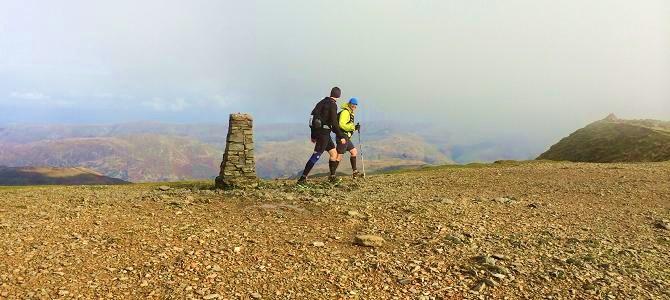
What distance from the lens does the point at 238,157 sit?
22.4m

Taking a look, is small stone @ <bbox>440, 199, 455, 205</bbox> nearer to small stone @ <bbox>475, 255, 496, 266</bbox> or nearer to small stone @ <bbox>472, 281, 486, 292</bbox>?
small stone @ <bbox>475, 255, 496, 266</bbox>

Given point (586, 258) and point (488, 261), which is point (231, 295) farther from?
point (586, 258)

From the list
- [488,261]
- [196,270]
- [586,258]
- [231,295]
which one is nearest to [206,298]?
[231,295]

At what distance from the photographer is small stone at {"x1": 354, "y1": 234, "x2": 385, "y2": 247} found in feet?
41.5

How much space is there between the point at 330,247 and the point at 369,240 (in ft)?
3.52

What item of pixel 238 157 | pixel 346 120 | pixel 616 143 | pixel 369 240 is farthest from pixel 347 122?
pixel 616 143

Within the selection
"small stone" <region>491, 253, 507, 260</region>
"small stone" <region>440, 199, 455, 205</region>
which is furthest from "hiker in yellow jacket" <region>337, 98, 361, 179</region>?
"small stone" <region>491, 253, 507, 260</region>

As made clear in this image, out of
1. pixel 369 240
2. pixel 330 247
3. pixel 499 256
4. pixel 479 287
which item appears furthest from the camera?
pixel 369 240

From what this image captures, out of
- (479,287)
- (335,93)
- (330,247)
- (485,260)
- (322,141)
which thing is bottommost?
(479,287)

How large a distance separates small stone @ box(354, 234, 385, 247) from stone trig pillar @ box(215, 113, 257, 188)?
10623mm

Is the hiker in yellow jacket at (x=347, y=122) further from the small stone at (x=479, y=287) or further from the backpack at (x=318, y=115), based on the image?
the small stone at (x=479, y=287)

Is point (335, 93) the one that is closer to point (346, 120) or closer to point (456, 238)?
point (346, 120)

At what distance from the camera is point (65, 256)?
446 inches

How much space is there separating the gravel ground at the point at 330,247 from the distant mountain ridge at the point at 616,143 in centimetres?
5655
